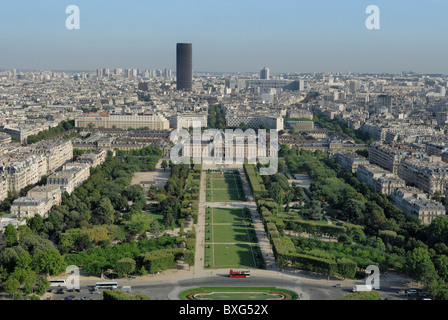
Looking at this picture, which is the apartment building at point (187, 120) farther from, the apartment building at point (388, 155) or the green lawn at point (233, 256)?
the green lawn at point (233, 256)

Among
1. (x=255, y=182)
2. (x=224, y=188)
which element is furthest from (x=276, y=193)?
(x=224, y=188)

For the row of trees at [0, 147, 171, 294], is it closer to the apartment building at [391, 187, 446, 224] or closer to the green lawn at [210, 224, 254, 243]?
the green lawn at [210, 224, 254, 243]

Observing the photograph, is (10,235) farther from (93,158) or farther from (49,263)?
(93,158)

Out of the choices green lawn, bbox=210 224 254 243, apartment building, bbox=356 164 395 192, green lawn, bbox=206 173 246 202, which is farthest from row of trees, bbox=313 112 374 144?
green lawn, bbox=210 224 254 243

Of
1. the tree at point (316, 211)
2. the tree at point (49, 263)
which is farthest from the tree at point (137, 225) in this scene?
the tree at point (316, 211)

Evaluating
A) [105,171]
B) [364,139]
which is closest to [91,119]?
[105,171]

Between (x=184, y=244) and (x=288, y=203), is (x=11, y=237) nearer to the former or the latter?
(x=184, y=244)
